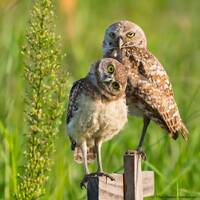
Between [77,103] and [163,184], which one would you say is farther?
[163,184]

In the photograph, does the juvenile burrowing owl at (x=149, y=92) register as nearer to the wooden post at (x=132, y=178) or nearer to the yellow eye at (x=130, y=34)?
the yellow eye at (x=130, y=34)

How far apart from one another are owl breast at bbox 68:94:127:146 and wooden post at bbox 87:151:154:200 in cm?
15

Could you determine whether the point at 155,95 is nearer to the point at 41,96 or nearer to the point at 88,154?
the point at 88,154

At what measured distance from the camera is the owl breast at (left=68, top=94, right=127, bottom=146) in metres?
5.12

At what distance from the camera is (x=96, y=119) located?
5.18 metres

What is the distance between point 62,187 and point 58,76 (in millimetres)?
1498

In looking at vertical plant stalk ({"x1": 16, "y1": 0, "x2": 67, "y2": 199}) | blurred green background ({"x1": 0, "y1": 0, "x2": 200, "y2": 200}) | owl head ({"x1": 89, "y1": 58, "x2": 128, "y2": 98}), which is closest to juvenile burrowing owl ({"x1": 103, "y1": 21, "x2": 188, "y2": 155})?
blurred green background ({"x1": 0, "y1": 0, "x2": 200, "y2": 200})

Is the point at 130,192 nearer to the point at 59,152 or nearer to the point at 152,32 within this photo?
the point at 59,152

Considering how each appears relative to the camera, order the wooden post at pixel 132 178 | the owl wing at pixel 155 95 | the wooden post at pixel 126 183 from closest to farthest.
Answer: the wooden post at pixel 126 183 → the wooden post at pixel 132 178 → the owl wing at pixel 155 95

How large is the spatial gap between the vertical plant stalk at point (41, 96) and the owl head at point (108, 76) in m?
0.28

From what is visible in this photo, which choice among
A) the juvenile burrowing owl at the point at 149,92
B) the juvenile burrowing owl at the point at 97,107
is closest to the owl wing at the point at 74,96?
the juvenile burrowing owl at the point at 97,107

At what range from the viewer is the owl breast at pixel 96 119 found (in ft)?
16.8

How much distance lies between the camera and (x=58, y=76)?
483 centimetres

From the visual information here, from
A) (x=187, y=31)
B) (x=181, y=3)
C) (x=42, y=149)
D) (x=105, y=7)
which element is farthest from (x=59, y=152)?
(x=105, y=7)
